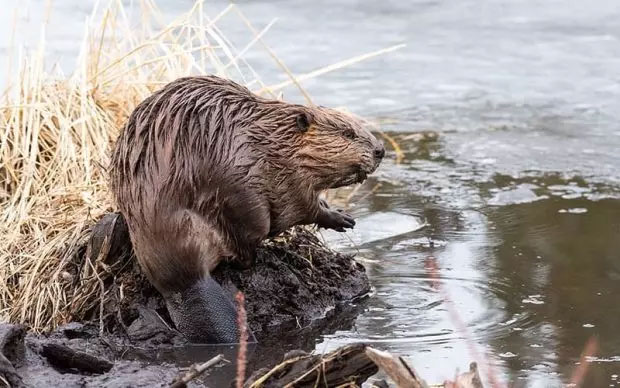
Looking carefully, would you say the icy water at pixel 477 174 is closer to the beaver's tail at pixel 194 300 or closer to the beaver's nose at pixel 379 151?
the beaver's tail at pixel 194 300

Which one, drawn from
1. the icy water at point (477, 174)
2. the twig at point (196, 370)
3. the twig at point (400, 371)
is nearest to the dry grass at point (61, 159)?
the icy water at point (477, 174)

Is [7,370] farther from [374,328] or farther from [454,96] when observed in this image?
[454,96]

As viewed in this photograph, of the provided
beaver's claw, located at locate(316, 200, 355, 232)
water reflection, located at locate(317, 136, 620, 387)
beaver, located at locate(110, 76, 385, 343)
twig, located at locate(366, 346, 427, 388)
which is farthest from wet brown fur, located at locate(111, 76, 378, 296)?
twig, located at locate(366, 346, 427, 388)

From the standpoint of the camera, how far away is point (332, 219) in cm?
407

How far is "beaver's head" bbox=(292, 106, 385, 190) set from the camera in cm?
382

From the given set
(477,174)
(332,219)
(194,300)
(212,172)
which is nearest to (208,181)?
(212,172)

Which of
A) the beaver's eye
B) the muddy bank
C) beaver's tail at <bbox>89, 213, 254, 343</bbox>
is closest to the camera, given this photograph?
the muddy bank

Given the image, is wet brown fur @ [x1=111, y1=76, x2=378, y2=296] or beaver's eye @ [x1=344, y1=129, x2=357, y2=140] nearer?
wet brown fur @ [x1=111, y1=76, x2=378, y2=296]

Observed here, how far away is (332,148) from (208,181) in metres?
0.49

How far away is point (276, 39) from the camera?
8.46m

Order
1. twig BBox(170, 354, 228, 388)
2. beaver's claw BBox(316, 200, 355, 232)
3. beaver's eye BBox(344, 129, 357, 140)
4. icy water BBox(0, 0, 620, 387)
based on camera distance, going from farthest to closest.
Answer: beaver's claw BBox(316, 200, 355, 232)
beaver's eye BBox(344, 129, 357, 140)
icy water BBox(0, 0, 620, 387)
twig BBox(170, 354, 228, 388)

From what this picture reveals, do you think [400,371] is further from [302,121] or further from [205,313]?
[302,121]

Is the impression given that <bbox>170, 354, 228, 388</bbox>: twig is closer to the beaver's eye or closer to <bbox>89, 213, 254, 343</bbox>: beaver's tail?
<bbox>89, 213, 254, 343</bbox>: beaver's tail

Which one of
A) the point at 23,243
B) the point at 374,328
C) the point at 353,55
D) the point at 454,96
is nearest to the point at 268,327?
the point at 374,328
